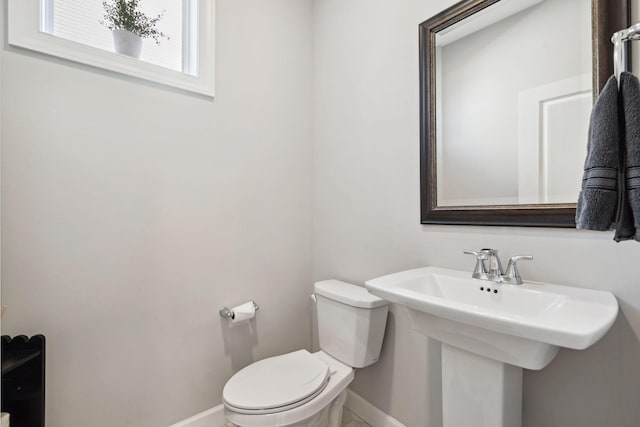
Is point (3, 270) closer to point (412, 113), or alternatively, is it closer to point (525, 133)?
point (412, 113)

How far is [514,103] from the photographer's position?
3.57 feet

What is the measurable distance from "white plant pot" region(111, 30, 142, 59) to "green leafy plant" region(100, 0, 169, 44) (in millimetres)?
52

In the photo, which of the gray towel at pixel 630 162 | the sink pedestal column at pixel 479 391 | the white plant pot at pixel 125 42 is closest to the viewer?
the gray towel at pixel 630 162

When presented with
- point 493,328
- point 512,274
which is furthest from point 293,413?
point 512,274

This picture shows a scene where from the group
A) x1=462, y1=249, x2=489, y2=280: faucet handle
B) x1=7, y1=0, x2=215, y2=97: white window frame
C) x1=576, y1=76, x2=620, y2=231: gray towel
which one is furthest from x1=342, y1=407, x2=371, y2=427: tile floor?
x1=7, y1=0, x2=215, y2=97: white window frame

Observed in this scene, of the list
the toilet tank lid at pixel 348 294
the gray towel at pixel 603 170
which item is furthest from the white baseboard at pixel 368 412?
the gray towel at pixel 603 170

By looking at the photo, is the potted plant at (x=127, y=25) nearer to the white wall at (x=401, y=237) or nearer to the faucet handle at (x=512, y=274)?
the white wall at (x=401, y=237)

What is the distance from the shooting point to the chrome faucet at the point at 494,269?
0.98m

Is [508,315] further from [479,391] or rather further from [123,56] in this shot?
[123,56]

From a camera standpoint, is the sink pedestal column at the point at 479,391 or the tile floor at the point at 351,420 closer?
the sink pedestal column at the point at 479,391

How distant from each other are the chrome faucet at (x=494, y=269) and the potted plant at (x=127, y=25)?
1.68m

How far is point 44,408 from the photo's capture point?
109cm

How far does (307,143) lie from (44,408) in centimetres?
172

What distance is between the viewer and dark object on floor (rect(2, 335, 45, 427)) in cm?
105
